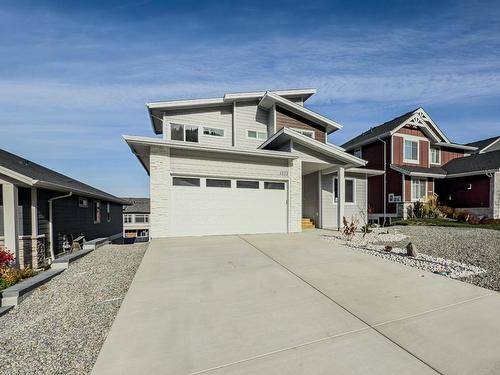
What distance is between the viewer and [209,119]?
13.4 meters

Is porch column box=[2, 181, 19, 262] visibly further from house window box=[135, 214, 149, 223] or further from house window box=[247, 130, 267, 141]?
house window box=[135, 214, 149, 223]

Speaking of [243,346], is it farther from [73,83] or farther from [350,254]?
[73,83]

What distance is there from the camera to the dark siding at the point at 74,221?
9859mm

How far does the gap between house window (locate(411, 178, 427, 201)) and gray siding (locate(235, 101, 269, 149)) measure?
38.1 feet

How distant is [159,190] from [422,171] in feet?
59.2

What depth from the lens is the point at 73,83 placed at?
8.22m

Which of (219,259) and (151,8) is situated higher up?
(151,8)

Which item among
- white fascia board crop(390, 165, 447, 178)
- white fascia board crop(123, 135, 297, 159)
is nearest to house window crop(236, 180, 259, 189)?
white fascia board crop(123, 135, 297, 159)

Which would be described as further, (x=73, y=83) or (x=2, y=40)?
(x=73, y=83)

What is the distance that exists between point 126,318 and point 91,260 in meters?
4.20

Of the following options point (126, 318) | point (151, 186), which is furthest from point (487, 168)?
point (126, 318)

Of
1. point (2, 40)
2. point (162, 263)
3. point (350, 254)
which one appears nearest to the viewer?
point (162, 263)

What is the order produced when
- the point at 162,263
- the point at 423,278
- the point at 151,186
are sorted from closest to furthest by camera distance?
the point at 423,278 < the point at 162,263 < the point at 151,186

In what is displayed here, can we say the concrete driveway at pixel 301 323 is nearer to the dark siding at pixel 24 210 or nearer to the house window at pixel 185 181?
the house window at pixel 185 181
